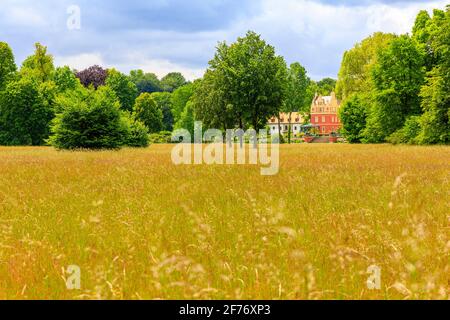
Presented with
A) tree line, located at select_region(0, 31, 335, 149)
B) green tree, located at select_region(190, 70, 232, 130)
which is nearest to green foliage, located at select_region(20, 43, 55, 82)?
tree line, located at select_region(0, 31, 335, 149)

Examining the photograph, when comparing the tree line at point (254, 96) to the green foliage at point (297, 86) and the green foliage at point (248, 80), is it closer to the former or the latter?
the green foliage at point (248, 80)

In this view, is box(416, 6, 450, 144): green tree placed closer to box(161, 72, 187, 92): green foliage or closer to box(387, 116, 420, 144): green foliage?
box(387, 116, 420, 144): green foliage

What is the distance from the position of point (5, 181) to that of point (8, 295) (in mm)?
9438

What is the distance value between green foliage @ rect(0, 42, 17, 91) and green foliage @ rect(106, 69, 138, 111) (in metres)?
24.1

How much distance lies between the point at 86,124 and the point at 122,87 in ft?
185

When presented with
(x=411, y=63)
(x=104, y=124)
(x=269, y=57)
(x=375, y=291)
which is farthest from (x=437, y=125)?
(x=375, y=291)

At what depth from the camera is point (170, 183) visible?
11.3m

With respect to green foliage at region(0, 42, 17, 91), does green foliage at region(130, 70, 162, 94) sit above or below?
above

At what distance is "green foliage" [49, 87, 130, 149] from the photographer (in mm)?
33281

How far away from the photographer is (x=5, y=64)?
207 ft

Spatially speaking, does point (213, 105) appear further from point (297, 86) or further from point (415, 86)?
point (297, 86)

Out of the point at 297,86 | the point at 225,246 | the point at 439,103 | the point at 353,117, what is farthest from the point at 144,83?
the point at 225,246

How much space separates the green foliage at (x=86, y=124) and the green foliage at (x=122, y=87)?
177ft
